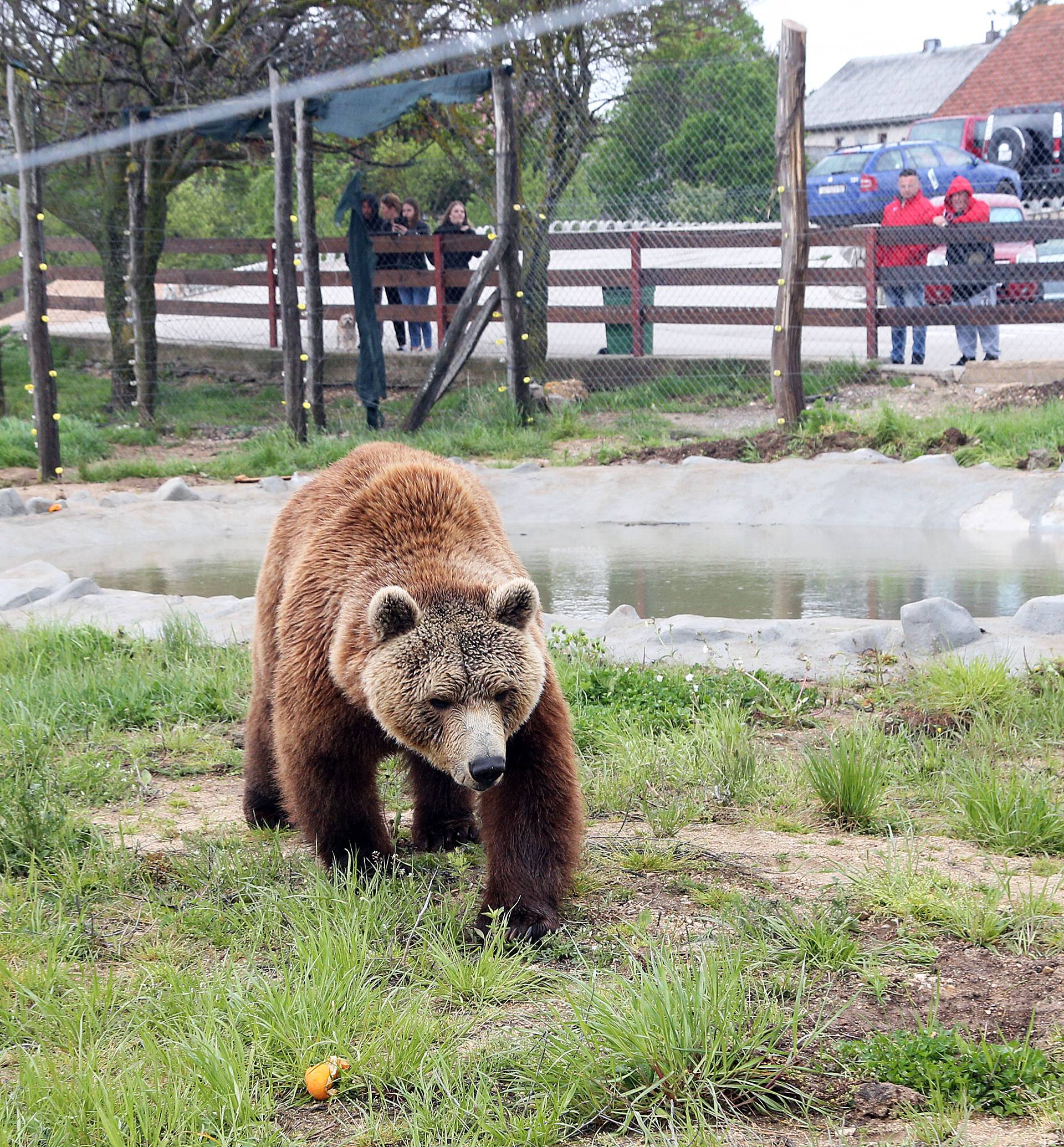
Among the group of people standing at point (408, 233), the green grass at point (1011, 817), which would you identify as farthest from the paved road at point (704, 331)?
the green grass at point (1011, 817)

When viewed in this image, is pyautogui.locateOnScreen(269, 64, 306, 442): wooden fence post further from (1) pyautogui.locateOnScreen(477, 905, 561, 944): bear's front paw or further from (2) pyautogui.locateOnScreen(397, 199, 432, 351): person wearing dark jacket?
(1) pyautogui.locateOnScreen(477, 905, 561, 944): bear's front paw

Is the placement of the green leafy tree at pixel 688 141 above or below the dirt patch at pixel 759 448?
above

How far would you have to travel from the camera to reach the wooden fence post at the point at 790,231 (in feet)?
37.6

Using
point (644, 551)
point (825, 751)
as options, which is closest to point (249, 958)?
point (825, 751)

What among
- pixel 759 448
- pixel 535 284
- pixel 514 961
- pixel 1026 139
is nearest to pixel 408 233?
pixel 535 284

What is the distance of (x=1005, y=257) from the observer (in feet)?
61.3

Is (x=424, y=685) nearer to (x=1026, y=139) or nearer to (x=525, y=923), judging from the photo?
(x=525, y=923)

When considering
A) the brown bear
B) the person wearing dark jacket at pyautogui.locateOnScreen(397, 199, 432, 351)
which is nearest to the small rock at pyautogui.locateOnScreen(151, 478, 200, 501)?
the person wearing dark jacket at pyautogui.locateOnScreen(397, 199, 432, 351)

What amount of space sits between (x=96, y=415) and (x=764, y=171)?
903cm

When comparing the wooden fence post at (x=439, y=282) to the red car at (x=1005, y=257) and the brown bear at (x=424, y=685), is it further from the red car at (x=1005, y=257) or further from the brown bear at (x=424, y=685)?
the brown bear at (x=424, y=685)

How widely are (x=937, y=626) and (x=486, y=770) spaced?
326 cm

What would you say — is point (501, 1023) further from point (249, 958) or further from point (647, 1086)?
point (249, 958)

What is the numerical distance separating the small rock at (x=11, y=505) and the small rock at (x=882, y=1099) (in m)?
9.10

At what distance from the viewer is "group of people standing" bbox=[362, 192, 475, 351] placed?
1501 cm
